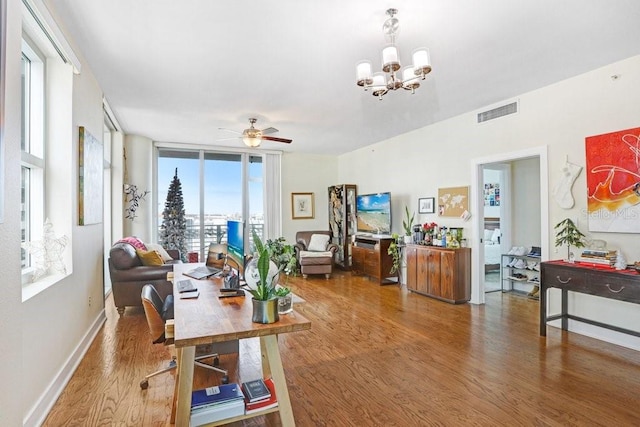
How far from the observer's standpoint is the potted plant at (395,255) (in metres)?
6.05

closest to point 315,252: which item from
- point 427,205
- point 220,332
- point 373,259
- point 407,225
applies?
point 373,259

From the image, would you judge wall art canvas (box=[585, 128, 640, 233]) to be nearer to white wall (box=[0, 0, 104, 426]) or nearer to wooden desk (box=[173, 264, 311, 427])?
Answer: wooden desk (box=[173, 264, 311, 427])

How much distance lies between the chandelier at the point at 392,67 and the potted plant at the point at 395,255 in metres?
3.56

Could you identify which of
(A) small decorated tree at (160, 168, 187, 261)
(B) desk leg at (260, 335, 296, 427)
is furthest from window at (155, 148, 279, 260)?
(B) desk leg at (260, 335, 296, 427)

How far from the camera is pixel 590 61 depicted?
3.24 metres

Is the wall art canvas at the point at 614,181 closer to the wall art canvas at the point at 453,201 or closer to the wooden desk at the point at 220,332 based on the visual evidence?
the wall art canvas at the point at 453,201

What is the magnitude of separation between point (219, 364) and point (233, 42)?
2.76 meters

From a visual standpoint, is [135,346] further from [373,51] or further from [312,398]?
[373,51]

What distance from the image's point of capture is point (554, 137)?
3.80 m

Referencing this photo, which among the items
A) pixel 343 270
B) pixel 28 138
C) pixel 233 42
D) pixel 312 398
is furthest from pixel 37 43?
pixel 343 270

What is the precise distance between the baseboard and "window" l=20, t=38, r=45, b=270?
85cm

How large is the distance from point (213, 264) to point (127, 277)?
170cm

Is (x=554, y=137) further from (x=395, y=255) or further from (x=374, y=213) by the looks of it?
(x=374, y=213)

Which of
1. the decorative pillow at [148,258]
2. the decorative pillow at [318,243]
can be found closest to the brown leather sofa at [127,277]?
the decorative pillow at [148,258]
